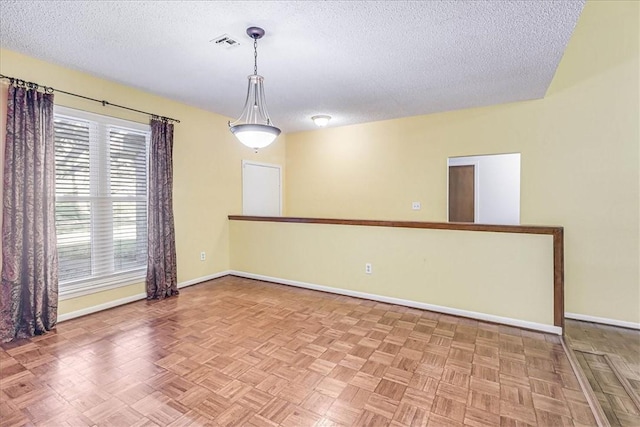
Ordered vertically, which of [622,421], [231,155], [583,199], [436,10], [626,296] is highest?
[436,10]

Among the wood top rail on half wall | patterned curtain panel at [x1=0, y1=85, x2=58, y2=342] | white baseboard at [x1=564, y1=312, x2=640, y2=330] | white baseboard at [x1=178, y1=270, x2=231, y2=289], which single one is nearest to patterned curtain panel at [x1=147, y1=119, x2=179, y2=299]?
white baseboard at [x1=178, y1=270, x2=231, y2=289]

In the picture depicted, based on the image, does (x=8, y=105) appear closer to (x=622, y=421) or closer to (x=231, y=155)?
(x=231, y=155)

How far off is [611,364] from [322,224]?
2987 mm

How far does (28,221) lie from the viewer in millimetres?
2721

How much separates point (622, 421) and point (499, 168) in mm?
2927

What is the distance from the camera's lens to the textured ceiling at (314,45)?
6.81 feet

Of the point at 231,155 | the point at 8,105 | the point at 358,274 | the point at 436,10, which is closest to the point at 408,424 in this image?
the point at 358,274

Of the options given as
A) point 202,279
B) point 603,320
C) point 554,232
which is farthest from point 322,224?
point 603,320

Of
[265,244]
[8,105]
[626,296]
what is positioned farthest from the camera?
[265,244]

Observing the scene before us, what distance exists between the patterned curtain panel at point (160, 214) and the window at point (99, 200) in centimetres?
14

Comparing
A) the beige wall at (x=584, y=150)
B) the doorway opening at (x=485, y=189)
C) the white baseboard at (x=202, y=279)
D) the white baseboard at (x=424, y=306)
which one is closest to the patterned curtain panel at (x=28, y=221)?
the white baseboard at (x=202, y=279)

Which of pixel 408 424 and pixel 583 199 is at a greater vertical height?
pixel 583 199

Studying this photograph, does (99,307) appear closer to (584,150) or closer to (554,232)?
(554,232)

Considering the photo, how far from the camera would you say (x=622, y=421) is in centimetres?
182
